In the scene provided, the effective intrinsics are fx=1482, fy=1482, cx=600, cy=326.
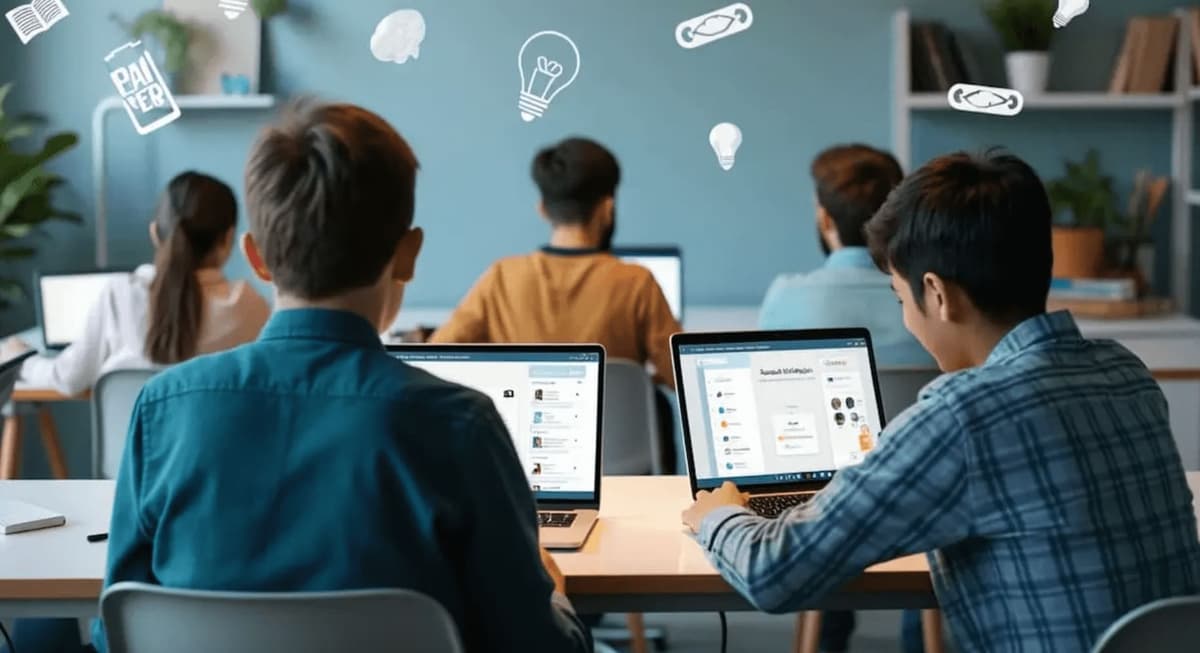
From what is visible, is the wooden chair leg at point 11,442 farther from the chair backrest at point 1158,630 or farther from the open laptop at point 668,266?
the chair backrest at point 1158,630

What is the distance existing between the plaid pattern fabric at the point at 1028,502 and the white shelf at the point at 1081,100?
3.14 metres

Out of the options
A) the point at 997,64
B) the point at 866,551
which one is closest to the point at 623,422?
the point at 866,551

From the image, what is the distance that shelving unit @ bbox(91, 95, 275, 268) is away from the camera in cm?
484

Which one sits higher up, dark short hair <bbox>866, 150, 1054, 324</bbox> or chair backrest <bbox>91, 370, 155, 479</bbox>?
dark short hair <bbox>866, 150, 1054, 324</bbox>

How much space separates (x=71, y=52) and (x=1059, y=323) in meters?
4.15

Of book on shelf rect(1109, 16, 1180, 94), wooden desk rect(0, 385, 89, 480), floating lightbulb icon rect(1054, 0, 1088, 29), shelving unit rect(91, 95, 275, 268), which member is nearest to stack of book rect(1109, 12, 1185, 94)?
book on shelf rect(1109, 16, 1180, 94)

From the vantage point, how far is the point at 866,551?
5.40ft

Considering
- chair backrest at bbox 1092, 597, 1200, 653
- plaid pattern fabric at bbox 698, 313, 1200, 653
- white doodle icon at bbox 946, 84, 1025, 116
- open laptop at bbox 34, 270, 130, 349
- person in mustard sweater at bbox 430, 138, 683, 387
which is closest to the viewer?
chair backrest at bbox 1092, 597, 1200, 653

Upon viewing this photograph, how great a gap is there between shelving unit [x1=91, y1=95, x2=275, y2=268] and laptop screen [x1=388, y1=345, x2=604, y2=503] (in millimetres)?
2809

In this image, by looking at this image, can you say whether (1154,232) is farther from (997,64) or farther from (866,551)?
(866,551)

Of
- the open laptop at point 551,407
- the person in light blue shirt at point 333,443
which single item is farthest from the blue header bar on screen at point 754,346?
the person in light blue shirt at point 333,443

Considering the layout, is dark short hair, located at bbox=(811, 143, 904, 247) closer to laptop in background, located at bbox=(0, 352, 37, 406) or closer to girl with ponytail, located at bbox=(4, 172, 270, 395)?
girl with ponytail, located at bbox=(4, 172, 270, 395)

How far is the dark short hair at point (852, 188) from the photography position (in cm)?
317

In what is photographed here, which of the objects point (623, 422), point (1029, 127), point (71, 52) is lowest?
point (623, 422)
